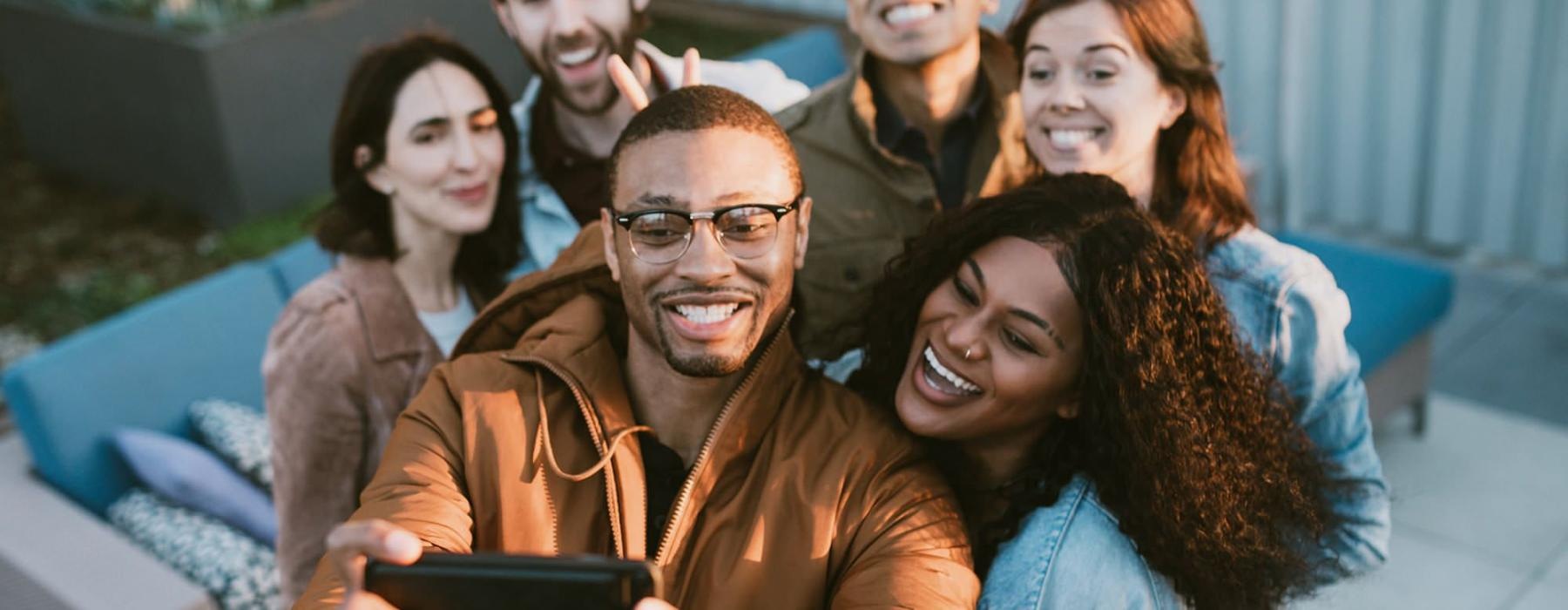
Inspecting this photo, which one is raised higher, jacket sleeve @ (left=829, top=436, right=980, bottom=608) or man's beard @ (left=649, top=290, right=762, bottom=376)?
man's beard @ (left=649, top=290, right=762, bottom=376)

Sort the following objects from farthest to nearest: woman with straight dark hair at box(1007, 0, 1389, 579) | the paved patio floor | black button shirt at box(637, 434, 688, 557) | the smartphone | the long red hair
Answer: the paved patio floor → the long red hair → woman with straight dark hair at box(1007, 0, 1389, 579) → black button shirt at box(637, 434, 688, 557) → the smartphone

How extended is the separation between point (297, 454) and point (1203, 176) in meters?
1.77

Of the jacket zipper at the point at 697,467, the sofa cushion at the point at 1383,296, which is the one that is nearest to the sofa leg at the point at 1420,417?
the sofa cushion at the point at 1383,296

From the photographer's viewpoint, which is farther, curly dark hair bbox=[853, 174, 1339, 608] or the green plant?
the green plant

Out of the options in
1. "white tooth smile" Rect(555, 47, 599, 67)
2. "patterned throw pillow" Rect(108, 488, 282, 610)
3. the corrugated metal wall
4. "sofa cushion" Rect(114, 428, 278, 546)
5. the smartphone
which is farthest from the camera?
the corrugated metal wall

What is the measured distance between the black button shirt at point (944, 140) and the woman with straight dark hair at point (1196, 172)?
358 mm

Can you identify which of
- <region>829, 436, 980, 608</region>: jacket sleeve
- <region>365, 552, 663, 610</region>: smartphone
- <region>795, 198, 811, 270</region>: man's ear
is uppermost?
<region>795, 198, 811, 270</region>: man's ear

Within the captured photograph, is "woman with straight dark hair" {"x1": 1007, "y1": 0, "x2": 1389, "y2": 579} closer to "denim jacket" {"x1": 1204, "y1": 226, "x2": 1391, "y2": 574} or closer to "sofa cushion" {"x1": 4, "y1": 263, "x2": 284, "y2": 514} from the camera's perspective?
"denim jacket" {"x1": 1204, "y1": 226, "x2": 1391, "y2": 574}

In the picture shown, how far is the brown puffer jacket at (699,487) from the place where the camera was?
6.93ft

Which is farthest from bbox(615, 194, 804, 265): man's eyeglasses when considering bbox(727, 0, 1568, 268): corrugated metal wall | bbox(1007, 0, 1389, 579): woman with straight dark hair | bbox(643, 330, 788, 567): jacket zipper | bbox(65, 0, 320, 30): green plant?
bbox(65, 0, 320, 30): green plant

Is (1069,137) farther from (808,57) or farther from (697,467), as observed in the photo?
(808,57)

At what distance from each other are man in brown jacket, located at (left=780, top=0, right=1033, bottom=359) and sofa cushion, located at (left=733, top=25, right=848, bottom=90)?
10.3 ft

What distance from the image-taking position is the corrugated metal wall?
18.4 feet

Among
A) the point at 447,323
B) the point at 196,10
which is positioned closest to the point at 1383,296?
the point at 447,323
